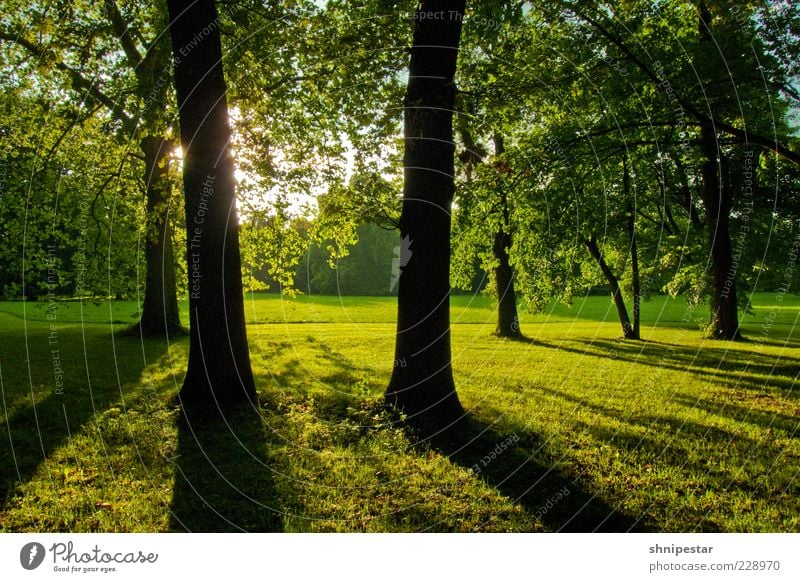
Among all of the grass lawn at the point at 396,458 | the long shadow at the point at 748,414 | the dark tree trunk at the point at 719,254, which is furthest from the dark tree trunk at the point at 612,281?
the long shadow at the point at 748,414

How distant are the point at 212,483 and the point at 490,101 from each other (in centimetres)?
832

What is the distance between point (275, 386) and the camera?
35.5 ft

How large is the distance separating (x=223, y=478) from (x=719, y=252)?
728 inches

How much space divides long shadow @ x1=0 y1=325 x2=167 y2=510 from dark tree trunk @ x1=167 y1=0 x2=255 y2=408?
6.45 feet

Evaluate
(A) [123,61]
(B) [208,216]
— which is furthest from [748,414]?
(A) [123,61]

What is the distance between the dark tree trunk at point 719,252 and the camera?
17266mm

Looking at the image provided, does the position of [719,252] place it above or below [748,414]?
above

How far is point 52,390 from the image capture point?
9.86 meters

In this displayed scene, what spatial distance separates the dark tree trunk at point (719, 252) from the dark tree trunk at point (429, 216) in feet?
39.1

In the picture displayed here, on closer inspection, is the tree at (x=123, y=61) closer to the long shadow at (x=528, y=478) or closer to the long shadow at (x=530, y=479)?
the long shadow at (x=528, y=478)

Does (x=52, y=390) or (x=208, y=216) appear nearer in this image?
(x=208, y=216)
